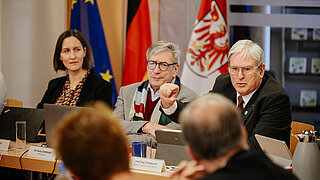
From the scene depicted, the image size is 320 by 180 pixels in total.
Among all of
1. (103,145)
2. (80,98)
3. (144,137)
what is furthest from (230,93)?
(103,145)

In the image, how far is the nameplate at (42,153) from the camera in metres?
2.90

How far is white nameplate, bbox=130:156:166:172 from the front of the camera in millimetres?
2461

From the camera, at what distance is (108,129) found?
1.28 m

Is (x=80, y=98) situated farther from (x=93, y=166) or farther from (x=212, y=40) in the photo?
(x=93, y=166)

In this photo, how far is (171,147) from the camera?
8.38 ft

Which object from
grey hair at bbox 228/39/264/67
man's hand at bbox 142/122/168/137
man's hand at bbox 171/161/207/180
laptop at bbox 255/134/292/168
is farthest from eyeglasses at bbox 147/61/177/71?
man's hand at bbox 171/161/207/180

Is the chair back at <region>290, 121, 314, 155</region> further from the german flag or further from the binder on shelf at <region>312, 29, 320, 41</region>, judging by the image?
the binder on shelf at <region>312, 29, 320, 41</region>

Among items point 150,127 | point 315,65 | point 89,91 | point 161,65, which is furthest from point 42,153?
point 315,65

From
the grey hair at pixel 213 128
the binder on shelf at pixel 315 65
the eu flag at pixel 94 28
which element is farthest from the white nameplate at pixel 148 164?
the binder on shelf at pixel 315 65

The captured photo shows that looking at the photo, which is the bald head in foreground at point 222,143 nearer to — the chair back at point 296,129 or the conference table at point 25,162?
the conference table at point 25,162

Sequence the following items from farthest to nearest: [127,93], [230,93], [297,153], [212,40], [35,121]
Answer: [212,40], [127,93], [35,121], [230,93], [297,153]

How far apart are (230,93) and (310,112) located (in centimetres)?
281

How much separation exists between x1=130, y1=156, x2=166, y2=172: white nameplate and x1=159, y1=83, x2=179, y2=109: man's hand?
0.62 m

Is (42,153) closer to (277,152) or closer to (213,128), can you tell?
(277,152)
